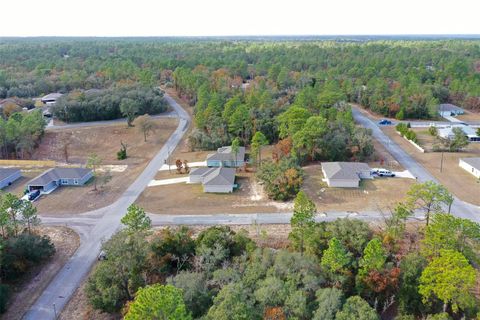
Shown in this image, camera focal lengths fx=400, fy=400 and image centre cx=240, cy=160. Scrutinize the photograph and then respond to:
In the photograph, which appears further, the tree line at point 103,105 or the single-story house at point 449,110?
the single-story house at point 449,110

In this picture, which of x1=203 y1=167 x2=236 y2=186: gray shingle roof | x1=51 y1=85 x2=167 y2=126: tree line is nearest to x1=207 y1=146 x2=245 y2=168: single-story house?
x1=203 y1=167 x2=236 y2=186: gray shingle roof

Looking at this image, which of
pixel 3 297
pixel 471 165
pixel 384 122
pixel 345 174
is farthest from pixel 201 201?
pixel 384 122

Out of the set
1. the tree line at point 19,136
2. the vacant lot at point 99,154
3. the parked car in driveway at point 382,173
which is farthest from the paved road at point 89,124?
the parked car in driveway at point 382,173

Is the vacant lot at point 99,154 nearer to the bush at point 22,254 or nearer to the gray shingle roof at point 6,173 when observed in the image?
the gray shingle roof at point 6,173

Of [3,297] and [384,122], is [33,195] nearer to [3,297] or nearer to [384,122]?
[3,297]

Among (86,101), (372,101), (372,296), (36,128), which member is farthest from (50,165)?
(372,101)

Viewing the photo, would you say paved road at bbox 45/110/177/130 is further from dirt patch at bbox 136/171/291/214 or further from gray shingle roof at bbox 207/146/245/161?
dirt patch at bbox 136/171/291/214
